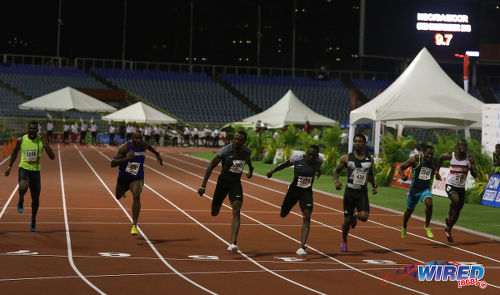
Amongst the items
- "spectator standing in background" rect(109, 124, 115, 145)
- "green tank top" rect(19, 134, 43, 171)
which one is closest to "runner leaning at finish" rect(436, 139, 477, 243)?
"green tank top" rect(19, 134, 43, 171)

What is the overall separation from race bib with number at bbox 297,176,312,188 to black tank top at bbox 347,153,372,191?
2.30ft

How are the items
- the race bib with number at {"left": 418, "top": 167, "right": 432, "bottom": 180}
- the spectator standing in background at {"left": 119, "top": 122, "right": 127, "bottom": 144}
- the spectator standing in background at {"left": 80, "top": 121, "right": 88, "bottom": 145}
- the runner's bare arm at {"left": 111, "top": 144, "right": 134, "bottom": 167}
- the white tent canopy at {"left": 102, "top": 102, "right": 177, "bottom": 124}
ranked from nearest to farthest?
the runner's bare arm at {"left": 111, "top": 144, "right": 134, "bottom": 167}
the race bib with number at {"left": 418, "top": 167, "right": 432, "bottom": 180}
the white tent canopy at {"left": 102, "top": 102, "right": 177, "bottom": 124}
the spectator standing in background at {"left": 80, "top": 121, "right": 88, "bottom": 145}
the spectator standing in background at {"left": 119, "top": 122, "right": 127, "bottom": 144}

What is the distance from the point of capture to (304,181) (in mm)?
12492

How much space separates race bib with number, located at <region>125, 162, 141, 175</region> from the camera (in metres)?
13.7

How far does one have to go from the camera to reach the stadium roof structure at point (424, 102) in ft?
93.8

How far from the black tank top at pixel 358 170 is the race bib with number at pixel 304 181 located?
0.70 meters

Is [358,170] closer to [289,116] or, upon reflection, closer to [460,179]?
[460,179]

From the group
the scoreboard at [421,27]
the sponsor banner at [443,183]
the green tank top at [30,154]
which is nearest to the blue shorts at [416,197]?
the green tank top at [30,154]

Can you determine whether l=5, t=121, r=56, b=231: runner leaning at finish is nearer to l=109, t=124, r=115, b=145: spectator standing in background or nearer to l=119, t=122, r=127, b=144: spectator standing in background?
l=119, t=122, r=127, b=144: spectator standing in background

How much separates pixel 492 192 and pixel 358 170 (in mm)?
9742

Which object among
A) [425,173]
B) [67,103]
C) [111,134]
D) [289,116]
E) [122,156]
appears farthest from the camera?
[111,134]

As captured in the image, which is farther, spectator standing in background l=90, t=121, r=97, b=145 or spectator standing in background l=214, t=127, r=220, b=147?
spectator standing in background l=214, t=127, r=220, b=147

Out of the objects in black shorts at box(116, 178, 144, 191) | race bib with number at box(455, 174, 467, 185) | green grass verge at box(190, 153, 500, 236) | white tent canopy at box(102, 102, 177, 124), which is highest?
white tent canopy at box(102, 102, 177, 124)

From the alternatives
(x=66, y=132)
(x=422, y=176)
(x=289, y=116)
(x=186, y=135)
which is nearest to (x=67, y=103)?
(x=66, y=132)
